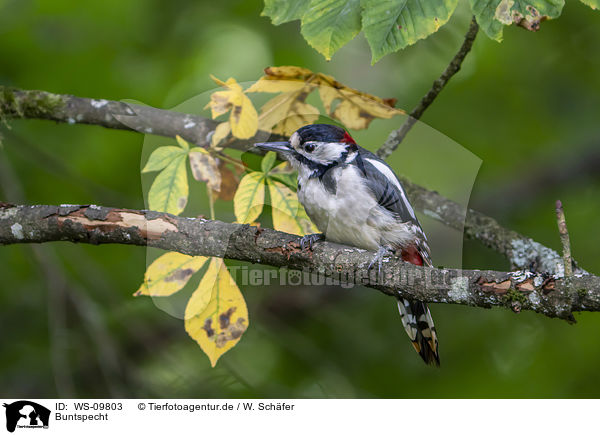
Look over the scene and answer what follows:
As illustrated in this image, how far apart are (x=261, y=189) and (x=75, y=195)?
5.35 feet

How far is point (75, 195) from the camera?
9.84 feet

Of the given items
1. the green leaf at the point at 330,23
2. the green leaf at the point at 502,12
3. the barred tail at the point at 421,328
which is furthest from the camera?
the barred tail at the point at 421,328

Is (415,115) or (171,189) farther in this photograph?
(415,115)

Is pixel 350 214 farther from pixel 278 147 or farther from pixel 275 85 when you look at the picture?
pixel 275 85

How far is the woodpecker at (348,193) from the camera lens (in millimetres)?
1864

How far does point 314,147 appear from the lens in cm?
187

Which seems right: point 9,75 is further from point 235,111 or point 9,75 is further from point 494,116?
point 494,116

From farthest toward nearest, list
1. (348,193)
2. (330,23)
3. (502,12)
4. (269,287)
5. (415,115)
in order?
1. (269,287)
2. (415,115)
3. (348,193)
4. (330,23)
5. (502,12)

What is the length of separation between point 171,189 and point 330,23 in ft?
2.18

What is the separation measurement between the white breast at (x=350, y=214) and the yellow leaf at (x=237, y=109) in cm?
25

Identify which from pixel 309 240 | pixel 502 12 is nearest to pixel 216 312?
pixel 309 240
